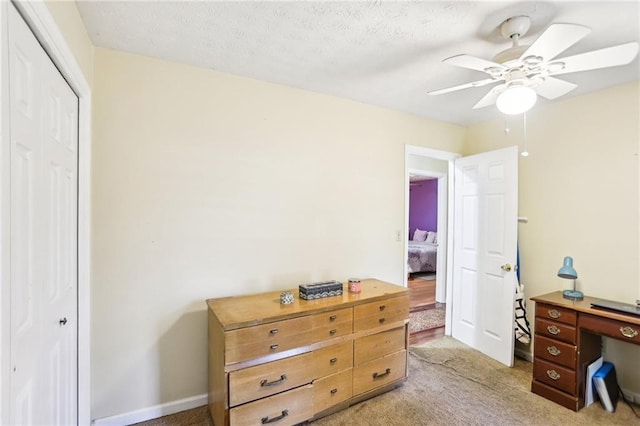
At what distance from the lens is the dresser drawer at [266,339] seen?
1.70 meters

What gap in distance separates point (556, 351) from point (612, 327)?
0.41 meters

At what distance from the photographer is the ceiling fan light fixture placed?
5.26 ft

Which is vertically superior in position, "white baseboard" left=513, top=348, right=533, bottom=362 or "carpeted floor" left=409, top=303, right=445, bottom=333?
"white baseboard" left=513, top=348, right=533, bottom=362

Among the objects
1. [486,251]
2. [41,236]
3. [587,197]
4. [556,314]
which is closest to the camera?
[41,236]

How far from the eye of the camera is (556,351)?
226 cm

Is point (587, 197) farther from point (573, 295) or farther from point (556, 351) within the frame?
point (556, 351)

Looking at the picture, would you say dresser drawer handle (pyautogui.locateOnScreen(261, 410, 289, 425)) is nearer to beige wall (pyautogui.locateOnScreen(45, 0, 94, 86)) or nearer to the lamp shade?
beige wall (pyautogui.locateOnScreen(45, 0, 94, 86))

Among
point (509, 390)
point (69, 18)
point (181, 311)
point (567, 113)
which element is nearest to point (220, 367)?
point (181, 311)

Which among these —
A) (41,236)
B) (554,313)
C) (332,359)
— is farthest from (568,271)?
(41,236)

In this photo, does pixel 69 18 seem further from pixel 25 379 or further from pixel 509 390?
pixel 509 390

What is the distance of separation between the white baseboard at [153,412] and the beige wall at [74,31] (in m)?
2.11

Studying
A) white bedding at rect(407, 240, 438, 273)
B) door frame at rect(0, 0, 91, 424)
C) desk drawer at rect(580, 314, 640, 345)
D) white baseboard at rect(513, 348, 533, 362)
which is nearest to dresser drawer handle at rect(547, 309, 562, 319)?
desk drawer at rect(580, 314, 640, 345)

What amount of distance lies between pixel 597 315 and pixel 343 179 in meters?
2.09

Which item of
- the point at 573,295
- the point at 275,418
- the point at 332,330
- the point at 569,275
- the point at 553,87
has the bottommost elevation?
the point at 275,418
